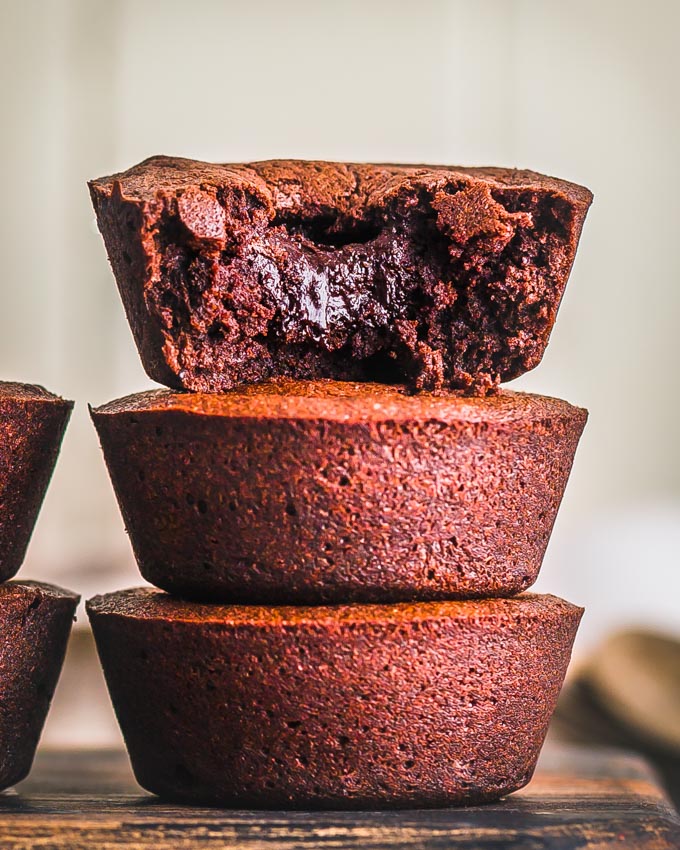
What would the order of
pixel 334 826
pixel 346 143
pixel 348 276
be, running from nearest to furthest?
pixel 334 826
pixel 348 276
pixel 346 143

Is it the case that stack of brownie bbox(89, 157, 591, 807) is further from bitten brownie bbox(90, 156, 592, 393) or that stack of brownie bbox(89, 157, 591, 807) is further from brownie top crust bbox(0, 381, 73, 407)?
brownie top crust bbox(0, 381, 73, 407)

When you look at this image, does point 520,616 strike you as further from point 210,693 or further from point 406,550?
point 210,693

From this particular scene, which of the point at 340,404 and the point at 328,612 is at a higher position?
A: the point at 340,404

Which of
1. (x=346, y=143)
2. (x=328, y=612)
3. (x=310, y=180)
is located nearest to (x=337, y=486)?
(x=328, y=612)

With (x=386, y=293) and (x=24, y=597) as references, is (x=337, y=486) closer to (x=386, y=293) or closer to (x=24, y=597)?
(x=386, y=293)

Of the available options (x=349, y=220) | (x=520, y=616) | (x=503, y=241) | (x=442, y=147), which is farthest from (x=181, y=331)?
(x=442, y=147)

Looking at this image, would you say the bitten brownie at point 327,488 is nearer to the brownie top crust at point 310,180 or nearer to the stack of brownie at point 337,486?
the stack of brownie at point 337,486
